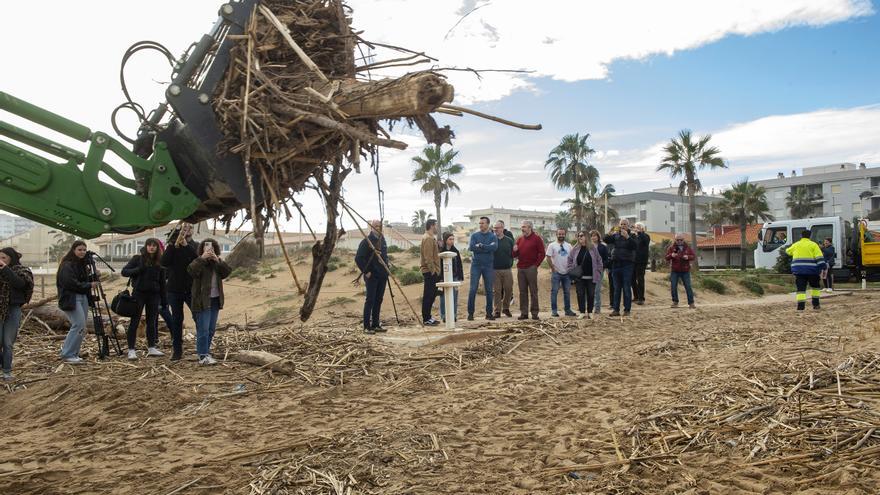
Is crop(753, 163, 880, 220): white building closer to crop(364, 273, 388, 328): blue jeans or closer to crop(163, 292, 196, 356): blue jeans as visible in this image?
crop(364, 273, 388, 328): blue jeans

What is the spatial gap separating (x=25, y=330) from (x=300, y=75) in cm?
1022

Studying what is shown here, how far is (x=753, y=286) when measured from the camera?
79.4 feet

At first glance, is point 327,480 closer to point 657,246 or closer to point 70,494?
point 70,494

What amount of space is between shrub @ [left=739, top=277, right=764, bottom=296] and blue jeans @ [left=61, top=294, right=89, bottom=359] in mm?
22930

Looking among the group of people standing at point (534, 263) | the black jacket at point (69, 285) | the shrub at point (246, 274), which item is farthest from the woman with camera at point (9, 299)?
the shrub at point (246, 274)

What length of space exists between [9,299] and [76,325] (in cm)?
91

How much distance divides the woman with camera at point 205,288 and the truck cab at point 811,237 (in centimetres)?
2396

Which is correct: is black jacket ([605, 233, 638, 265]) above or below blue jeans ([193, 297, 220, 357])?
above

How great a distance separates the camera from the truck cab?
26.1 m

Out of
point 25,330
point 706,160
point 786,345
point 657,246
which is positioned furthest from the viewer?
point 657,246

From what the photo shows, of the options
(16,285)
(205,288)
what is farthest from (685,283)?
(16,285)

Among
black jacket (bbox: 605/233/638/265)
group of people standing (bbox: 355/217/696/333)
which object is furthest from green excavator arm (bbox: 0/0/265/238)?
black jacket (bbox: 605/233/638/265)

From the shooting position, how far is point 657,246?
59.2 metres

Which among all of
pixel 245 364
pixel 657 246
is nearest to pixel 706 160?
pixel 657 246
